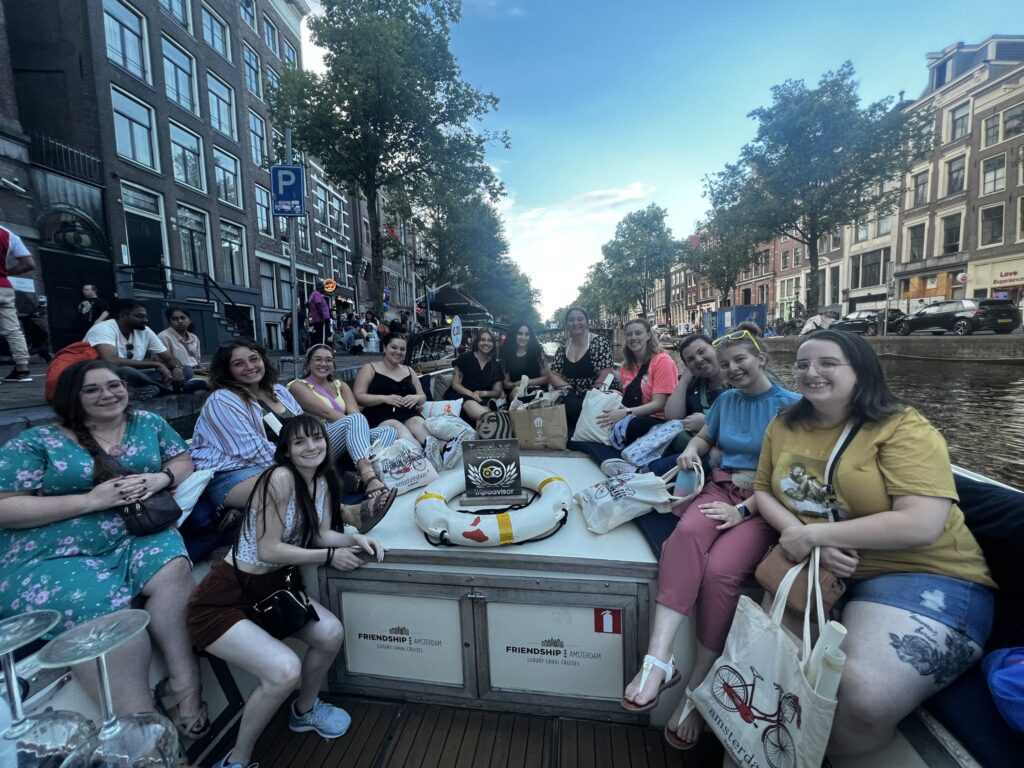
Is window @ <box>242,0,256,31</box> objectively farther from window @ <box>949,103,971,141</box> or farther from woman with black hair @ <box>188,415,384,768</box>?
window @ <box>949,103,971,141</box>

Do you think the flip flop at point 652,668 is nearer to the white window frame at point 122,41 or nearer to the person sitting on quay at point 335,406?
the person sitting on quay at point 335,406

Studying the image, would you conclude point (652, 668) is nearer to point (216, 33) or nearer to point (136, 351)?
point (136, 351)

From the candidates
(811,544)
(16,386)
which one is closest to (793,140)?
(811,544)

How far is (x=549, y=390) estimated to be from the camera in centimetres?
452

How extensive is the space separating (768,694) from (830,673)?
0.24 m

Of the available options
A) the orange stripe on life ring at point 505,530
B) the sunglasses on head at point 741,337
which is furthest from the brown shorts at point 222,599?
the sunglasses on head at point 741,337

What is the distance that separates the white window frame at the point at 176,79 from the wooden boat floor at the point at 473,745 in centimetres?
1743

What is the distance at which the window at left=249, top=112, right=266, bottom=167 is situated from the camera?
1762 cm

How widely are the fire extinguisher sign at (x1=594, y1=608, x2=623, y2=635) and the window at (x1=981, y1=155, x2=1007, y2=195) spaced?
3093 centimetres

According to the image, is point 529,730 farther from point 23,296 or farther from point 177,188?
point 177,188

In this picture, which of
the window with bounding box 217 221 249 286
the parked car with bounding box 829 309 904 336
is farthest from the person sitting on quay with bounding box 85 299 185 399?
the parked car with bounding box 829 309 904 336

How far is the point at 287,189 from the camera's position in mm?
5004

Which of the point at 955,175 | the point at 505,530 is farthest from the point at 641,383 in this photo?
the point at 955,175

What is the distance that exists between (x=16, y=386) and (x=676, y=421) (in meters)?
6.79
